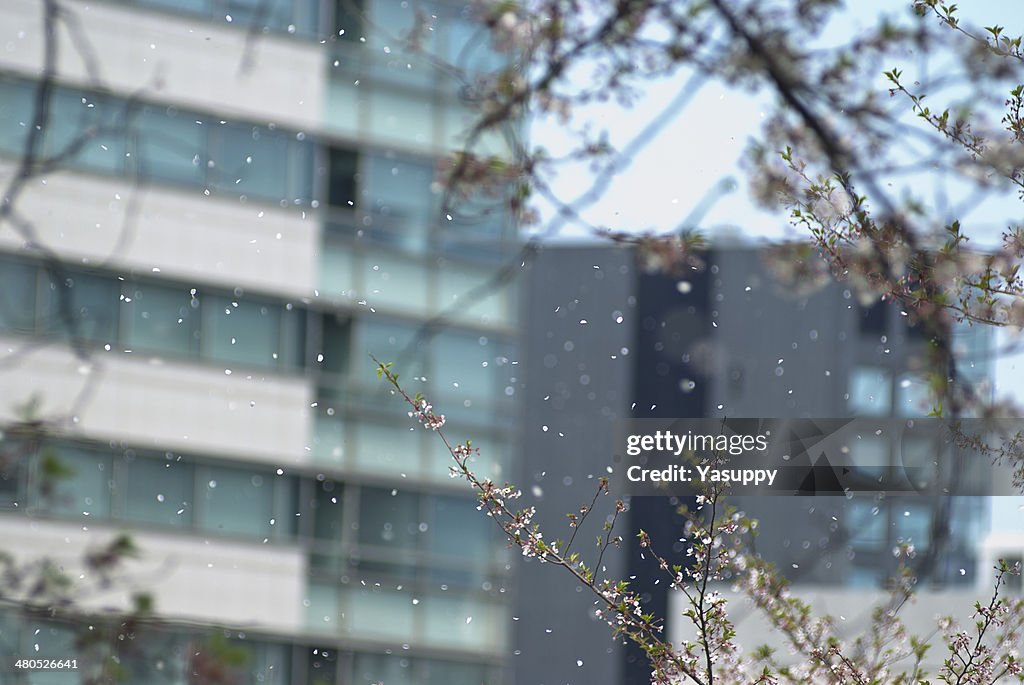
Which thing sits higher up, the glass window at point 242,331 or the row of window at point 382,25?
the row of window at point 382,25

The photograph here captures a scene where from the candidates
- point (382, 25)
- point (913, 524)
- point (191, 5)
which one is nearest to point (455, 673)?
point (913, 524)

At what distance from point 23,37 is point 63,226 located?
0.25 m

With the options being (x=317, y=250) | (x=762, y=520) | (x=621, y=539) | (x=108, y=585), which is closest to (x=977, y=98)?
(x=762, y=520)

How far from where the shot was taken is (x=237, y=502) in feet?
4.86

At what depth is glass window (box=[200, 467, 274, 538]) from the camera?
4.85 ft

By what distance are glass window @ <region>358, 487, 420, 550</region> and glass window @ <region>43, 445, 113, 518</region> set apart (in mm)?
311

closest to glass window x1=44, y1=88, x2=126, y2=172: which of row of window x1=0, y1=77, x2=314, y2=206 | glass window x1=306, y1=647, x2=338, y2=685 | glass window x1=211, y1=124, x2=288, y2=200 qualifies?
row of window x1=0, y1=77, x2=314, y2=206

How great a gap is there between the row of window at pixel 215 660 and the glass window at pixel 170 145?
55cm

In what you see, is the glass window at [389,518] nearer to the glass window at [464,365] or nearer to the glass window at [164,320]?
the glass window at [464,365]

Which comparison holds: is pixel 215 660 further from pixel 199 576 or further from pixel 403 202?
pixel 403 202

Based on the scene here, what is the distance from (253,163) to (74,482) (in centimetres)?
44

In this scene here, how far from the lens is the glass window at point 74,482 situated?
1499mm

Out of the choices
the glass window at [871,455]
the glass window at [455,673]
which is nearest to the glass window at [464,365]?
the glass window at [455,673]

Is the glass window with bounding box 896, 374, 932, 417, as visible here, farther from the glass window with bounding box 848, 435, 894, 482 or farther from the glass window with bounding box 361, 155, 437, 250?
the glass window with bounding box 361, 155, 437, 250
